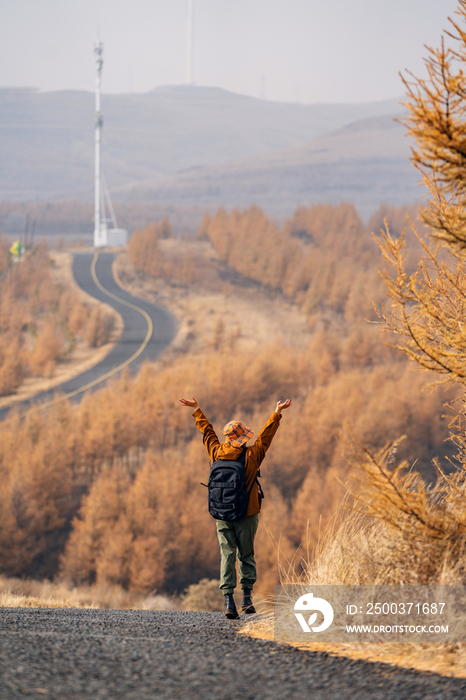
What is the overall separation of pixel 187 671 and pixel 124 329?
71.3m

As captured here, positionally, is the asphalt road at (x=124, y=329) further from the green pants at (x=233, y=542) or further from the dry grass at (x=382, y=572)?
the dry grass at (x=382, y=572)

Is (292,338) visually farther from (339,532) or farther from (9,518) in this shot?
(339,532)

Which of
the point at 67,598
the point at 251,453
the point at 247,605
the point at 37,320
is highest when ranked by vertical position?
the point at 251,453

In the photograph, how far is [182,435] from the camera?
47.4m

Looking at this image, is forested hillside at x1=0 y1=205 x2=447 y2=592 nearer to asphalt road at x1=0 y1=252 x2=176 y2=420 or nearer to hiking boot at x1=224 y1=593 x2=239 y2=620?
asphalt road at x1=0 y1=252 x2=176 y2=420

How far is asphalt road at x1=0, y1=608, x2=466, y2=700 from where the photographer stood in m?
3.42

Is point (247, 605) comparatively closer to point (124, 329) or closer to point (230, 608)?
point (230, 608)

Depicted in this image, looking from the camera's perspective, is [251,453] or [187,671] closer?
[187,671]

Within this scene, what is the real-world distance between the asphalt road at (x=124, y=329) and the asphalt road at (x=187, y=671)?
155 ft

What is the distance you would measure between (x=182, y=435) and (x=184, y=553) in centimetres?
1408

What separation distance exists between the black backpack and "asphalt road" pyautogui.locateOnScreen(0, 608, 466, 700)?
0.82 m

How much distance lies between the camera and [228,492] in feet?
15.6

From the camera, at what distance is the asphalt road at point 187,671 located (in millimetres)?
3418

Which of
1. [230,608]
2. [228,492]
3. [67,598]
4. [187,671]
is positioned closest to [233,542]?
[228,492]
